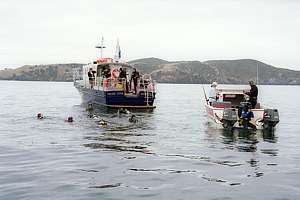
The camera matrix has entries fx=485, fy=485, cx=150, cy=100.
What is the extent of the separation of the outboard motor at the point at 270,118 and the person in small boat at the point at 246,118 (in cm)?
67

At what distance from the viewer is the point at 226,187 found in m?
11.7

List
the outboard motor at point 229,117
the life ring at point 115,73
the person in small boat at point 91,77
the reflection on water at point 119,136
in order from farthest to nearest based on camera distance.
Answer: the person in small boat at point 91,77
the life ring at point 115,73
the outboard motor at point 229,117
the reflection on water at point 119,136

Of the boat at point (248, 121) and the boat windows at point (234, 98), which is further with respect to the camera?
the boat windows at point (234, 98)

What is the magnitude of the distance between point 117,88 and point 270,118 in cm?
1511

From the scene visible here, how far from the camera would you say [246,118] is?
2331 cm


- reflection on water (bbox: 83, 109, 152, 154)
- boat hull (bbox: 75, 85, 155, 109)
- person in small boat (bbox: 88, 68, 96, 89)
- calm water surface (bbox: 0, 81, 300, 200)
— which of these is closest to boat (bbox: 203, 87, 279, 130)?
calm water surface (bbox: 0, 81, 300, 200)

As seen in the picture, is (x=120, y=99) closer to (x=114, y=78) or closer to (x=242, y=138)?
(x=114, y=78)

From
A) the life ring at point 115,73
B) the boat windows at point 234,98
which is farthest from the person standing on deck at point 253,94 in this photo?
the life ring at point 115,73


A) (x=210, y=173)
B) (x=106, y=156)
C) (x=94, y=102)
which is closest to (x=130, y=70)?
(x=94, y=102)

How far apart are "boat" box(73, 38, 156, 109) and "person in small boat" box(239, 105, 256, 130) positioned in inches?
521

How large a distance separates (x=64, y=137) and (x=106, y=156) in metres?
5.28

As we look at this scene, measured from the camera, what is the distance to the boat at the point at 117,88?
116ft

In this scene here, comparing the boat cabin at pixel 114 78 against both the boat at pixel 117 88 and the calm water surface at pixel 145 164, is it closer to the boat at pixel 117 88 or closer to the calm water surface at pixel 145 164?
the boat at pixel 117 88

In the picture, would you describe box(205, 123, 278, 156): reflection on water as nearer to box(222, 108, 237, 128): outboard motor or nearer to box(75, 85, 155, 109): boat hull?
box(222, 108, 237, 128): outboard motor
